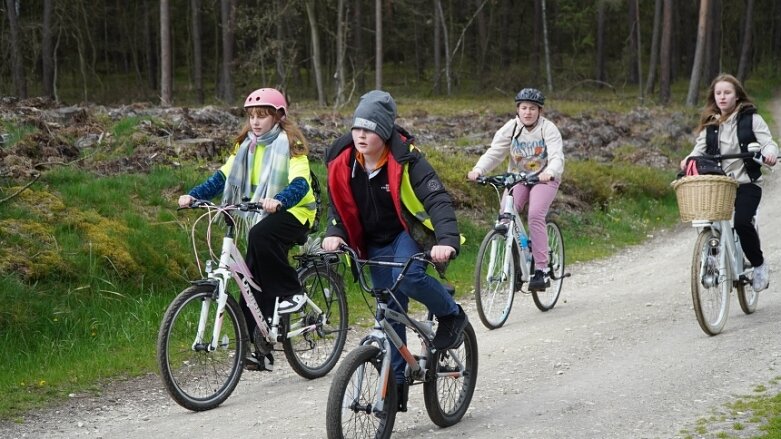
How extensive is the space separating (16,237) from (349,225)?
5.31 metres

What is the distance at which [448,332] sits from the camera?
19.3 feet

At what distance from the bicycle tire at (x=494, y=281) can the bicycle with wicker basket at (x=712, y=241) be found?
1.83 m

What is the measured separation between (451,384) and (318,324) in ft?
5.90

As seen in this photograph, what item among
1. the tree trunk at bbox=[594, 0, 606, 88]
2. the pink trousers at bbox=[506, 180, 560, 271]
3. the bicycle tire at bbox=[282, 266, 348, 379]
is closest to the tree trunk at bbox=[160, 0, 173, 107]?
the pink trousers at bbox=[506, 180, 560, 271]

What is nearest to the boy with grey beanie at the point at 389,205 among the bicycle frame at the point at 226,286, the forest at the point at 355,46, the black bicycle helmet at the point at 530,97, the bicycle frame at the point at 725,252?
the bicycle frame at the point at 226,286

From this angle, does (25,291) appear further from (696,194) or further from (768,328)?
(768,328)

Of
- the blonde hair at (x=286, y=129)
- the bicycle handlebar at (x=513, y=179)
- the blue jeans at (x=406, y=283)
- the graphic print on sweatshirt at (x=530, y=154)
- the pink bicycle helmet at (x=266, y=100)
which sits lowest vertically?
the blue jeans at (x=406, y=283)

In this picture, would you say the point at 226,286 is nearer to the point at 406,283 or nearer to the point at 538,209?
the point at 406,283

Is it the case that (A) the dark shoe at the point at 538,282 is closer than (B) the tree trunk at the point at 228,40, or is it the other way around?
(A) the dark shoe at the point at 538,282

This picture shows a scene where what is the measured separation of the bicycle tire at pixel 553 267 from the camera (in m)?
10.5

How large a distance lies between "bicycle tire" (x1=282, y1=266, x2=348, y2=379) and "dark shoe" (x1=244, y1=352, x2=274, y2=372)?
19 centimetres

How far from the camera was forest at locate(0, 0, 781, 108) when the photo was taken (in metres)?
41.6

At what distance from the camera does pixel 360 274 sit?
211 inches

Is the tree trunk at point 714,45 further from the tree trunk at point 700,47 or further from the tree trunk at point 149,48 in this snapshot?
the tree trunk at point 149,48
